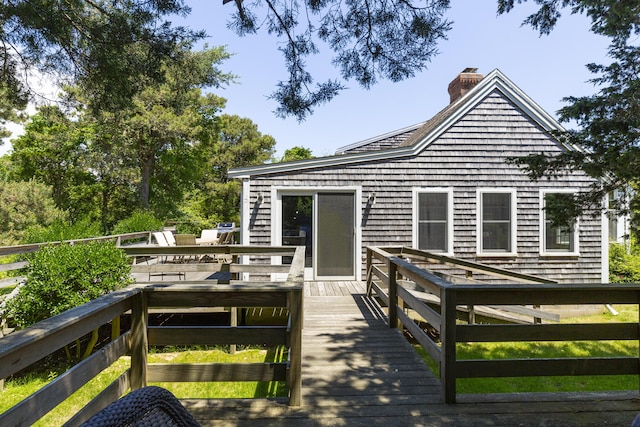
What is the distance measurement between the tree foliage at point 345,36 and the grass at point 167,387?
3689 mm

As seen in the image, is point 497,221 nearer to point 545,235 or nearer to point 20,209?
point 545,235

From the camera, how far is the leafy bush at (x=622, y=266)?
35.9ft

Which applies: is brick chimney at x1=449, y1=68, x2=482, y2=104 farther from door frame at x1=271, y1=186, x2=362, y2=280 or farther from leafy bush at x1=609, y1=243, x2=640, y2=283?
leafy bush at x1=609, y1=243, x2=640, y2=283

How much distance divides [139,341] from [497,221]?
8162 mm

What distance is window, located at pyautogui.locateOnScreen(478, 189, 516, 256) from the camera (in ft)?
28.5

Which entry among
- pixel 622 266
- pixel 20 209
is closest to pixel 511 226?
pixel 622 266

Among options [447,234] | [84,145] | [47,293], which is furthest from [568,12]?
[84,145]

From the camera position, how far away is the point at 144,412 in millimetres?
966

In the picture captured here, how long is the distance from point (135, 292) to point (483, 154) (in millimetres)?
8317

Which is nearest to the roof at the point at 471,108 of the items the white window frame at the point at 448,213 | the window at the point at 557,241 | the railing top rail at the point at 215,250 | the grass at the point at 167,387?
the white window frame at the point at 448,213

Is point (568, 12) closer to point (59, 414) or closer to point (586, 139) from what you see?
point (586, 139)

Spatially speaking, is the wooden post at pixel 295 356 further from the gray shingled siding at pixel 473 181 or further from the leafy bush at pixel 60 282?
the gray shingled siding at pixel 473 181

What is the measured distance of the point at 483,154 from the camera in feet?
29.1

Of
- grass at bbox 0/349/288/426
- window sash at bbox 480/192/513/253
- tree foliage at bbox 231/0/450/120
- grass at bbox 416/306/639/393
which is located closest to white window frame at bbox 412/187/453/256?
window sash at bbox 480/192/513/253
